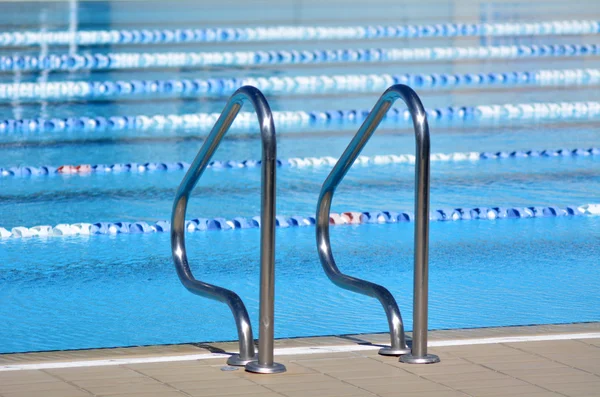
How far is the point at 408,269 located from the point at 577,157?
3442 millimetres

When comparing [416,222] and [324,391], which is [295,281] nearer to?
[416,222]

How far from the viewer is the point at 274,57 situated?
13.9 m

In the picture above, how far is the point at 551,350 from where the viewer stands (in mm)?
3828

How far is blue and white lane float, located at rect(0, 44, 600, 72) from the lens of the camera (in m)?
13.1

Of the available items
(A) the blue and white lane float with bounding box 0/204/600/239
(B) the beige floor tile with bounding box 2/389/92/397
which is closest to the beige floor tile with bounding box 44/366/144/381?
(B) the beige floor tile with bounding box 2/389/92/397

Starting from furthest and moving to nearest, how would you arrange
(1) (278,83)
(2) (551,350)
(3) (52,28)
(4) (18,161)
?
(3) (52,28), (1) (278,83), (4) (18,161), (2) (551,350)

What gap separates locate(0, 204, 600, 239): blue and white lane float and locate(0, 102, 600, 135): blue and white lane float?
325 centimetres

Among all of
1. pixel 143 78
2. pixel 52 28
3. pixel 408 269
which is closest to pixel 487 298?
pixel 408 269

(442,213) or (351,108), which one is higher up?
(351,108)

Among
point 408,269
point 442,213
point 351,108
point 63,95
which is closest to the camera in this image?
point 408,269

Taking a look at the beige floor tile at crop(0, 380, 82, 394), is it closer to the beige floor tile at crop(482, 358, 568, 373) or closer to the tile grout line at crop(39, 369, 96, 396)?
the tile grout line at crop(39, 369, 96, 396)

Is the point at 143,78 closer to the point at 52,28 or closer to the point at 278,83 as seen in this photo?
the point at 278,83

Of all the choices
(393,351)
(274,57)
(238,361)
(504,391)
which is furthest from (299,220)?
(274,57)

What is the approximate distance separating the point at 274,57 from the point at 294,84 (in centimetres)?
168
